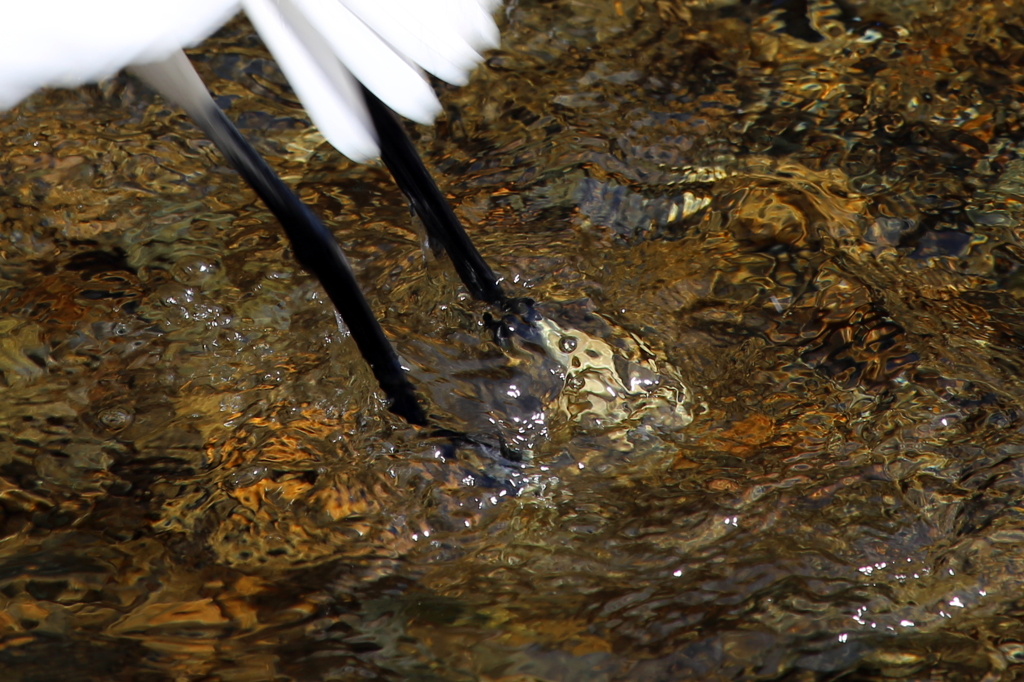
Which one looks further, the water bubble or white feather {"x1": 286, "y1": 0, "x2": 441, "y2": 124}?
the water bubble

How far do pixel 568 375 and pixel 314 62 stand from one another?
1.87ft

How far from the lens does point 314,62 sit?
4.63 ft

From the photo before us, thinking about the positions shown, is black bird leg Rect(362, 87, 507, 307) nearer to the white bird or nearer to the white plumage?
the white bird

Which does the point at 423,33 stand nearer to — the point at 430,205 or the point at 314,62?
the point at 314,62

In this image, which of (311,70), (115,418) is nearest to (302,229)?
(311,70)

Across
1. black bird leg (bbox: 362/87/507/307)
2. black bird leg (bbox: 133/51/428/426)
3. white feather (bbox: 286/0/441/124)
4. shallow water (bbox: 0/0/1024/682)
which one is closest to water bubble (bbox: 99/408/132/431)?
shallow water (bbox: 0/0/1024/682)

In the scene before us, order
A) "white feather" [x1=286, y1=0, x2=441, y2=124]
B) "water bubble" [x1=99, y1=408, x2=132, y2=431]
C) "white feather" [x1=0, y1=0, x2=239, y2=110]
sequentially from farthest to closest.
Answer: "water bubble" [x1=99, y1=408, x2=132, y2=431]
"white feather" [x1=286, y1=0, x2=441, y2=124]
"white feather" [x1=0, y1=0, x2=239, y2=110]

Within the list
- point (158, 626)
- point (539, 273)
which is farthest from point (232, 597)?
point (539, 273)

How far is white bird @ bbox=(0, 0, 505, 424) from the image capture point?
1.22m

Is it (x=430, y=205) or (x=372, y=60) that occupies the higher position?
(x=372, y=60)

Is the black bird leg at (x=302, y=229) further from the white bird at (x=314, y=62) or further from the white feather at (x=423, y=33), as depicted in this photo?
the white feather at (x=423, y=33)

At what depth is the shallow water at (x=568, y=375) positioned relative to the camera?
133 cm

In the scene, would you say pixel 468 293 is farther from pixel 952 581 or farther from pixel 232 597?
pixel 952 581

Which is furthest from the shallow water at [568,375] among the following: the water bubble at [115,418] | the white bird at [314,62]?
the white bird at [314,62]
